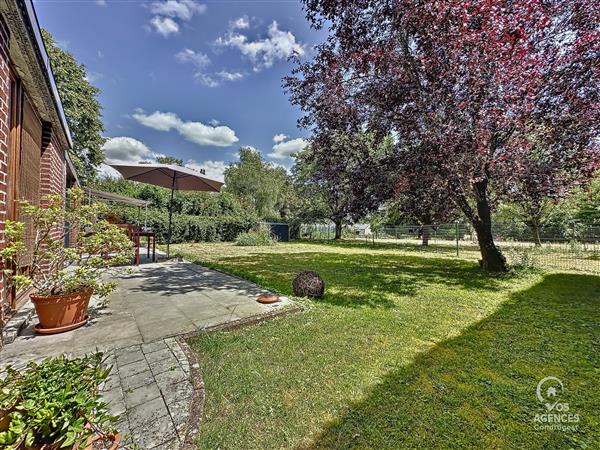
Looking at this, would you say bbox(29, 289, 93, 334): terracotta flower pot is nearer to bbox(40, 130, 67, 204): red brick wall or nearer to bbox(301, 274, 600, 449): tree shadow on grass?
bbox(40, 130, 67, 204): red brick wall

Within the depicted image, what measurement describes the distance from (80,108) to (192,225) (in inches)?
337

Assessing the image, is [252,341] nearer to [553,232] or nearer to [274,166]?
[553,232]

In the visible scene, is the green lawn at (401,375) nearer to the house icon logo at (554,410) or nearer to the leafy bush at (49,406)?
the house icon logo at (554,410)

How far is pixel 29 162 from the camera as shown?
124 inches

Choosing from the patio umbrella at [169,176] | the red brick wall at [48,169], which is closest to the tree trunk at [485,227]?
the patio umbrella at [169,176]

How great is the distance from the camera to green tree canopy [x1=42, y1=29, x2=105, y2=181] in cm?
1356

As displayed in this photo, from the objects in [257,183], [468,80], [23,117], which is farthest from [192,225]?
[468,80]

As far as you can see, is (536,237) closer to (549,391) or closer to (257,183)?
(549,391)

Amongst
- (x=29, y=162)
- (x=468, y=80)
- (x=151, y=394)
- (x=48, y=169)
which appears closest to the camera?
(x=151, y=394)

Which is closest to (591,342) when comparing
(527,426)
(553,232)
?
(527,426)

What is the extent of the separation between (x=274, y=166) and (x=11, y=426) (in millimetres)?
27508

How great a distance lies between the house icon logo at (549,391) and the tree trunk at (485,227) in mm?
5670

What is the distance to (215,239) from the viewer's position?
55.3 feet

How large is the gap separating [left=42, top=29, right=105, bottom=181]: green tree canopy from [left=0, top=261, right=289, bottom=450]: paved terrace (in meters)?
14.2
